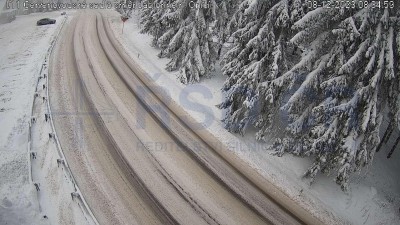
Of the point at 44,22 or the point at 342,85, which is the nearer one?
the point at 342,85

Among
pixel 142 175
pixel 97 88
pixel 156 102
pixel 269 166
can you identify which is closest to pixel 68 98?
pixel 97 88

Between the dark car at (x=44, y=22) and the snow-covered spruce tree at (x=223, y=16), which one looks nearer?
the snow-covered spruce tree at (x=223, y=16)

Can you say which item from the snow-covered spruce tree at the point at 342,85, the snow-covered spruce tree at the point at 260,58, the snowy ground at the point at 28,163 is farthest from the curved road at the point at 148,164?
the snow-covered spruce tree at the point at 342,85

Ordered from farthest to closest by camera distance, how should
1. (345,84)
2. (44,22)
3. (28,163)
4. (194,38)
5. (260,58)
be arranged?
(44,22)
(194,38)
(260,58)
(28,163)
(345,84)

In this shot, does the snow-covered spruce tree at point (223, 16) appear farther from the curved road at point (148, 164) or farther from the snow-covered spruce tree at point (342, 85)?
the snow-covered spruce tree at point (342, 85)

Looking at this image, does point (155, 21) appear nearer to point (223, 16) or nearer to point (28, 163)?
point (223, 16)

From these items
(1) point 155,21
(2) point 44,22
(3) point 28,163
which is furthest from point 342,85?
(2) point 44,22
